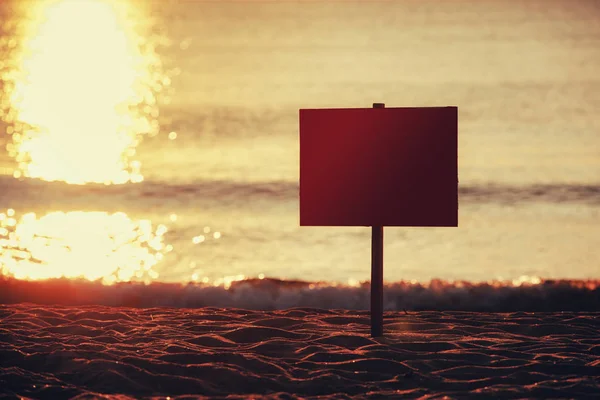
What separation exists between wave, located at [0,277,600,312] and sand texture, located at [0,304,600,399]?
170 centimetres

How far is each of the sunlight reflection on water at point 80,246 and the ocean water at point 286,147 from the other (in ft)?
0.16

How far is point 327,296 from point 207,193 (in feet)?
28.0

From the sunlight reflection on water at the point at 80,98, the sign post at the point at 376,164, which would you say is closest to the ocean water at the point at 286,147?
the sunlight reflection on water at the point at 80,98

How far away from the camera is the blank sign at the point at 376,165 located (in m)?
5.76

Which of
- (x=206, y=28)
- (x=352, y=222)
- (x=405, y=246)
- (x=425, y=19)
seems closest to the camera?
(x=352, y=222)

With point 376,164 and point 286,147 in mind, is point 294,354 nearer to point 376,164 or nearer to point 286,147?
point 376,164

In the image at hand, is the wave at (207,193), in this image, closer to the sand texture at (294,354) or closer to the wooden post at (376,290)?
the sand texture at (294,354)

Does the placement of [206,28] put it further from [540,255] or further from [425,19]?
[540,255]

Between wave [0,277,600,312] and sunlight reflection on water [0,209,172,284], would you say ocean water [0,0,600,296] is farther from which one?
wave [0,277,600,312]

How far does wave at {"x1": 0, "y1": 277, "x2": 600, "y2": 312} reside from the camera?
871 centimetres

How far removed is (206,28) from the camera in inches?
1709

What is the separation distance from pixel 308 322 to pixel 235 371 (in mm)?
1540

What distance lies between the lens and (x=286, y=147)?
69.0 feet

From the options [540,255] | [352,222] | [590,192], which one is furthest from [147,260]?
[590,192]
